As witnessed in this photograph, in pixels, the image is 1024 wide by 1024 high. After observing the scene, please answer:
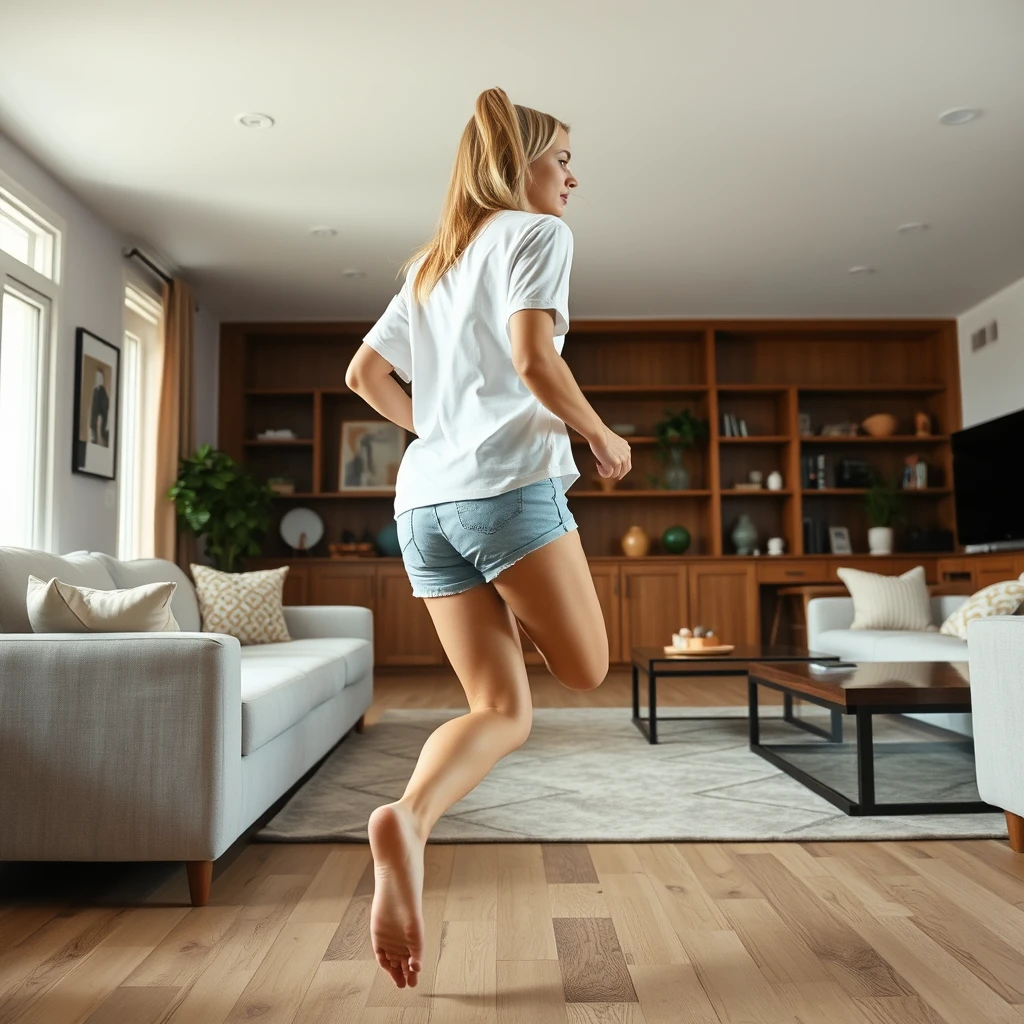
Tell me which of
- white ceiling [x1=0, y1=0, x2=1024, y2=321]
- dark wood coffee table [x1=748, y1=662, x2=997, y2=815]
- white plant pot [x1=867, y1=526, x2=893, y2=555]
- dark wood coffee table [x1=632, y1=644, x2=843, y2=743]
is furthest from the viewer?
white plant pot [x1=867, y1=526, x2=893, y2=555]

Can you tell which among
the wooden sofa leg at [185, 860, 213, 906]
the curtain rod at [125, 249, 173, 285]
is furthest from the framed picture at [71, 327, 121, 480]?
the wooden sofa leg at [185, 860, 213, 906]

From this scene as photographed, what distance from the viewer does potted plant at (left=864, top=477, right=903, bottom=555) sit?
6.93 metres

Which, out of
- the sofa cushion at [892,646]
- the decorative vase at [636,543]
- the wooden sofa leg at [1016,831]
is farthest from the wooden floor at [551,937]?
the decorative vase at [636,543]

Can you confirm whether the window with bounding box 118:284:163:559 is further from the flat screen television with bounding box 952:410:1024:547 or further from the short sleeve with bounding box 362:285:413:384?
the flat screen television with bounding box 952:410:1024:547

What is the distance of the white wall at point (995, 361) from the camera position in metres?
6.25

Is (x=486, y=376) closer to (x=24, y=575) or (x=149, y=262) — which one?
(x=24, y=575)

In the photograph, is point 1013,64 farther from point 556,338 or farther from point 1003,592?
point 556,338

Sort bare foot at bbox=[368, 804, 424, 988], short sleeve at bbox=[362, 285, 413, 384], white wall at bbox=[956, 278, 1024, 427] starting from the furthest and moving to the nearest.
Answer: white wall at bbox=[956, 278, 1024, 427] → short sleeve at bbox=[362, 285, 413, 384] → bare foot at bbox=[368, 804, 424, 988]

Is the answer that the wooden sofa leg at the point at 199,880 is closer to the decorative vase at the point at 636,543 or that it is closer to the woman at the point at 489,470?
the woman at the point at 489,470

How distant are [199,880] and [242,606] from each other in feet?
7.28

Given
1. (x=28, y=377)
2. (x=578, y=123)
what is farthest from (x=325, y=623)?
(x=578, y=123)

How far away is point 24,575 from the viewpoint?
2602mm

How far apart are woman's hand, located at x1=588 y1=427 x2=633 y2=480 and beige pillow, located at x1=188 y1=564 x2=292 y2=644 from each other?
2871mm

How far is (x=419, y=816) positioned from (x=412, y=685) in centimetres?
503
